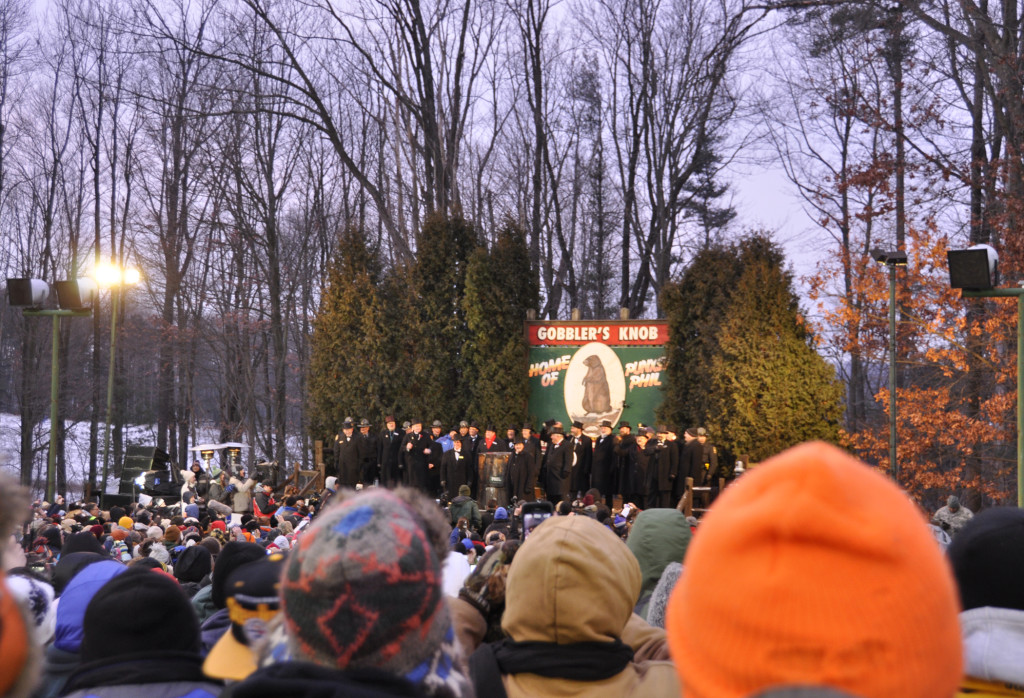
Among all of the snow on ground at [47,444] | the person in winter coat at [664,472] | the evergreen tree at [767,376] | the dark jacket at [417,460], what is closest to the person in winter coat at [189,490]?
the dark jacket at [417,460]

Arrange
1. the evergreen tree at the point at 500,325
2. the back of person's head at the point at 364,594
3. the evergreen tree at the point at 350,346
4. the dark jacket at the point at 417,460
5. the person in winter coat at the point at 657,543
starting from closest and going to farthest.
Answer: the back of person's head at the point at 364,594 → the person in winter coat at the point at 657,543 → the dark jacket at the point at 417,460 → the evergreen tree at the point at 500,325 → the evergreen tree at the point at 350,346

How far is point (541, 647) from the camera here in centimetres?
290

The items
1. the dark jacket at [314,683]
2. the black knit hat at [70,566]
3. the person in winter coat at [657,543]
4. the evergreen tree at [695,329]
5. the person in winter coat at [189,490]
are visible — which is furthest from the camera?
the evergreen tree at [695,329]

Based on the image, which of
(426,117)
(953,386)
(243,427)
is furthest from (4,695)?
(243,427)

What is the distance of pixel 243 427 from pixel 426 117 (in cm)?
1564

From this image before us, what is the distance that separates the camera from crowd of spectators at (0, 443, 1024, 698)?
1372 mm

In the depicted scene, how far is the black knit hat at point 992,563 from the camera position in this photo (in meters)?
2.20

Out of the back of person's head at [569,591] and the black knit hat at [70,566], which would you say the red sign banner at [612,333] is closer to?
the black knit hat at [70,566]

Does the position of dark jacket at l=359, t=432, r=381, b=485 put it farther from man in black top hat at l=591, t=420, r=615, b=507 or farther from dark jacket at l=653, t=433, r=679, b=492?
dark jacket at l=653, t=433, r=679, b=492

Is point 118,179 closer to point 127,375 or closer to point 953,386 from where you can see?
point 127,375

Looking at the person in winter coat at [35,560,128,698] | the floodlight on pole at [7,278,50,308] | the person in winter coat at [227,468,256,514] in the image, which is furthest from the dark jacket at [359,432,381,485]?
the person in winter coat at [35,560,128,698]

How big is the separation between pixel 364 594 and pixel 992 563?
1.41 meters

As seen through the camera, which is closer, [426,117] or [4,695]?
[4,695]

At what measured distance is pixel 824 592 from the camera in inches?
53.8
